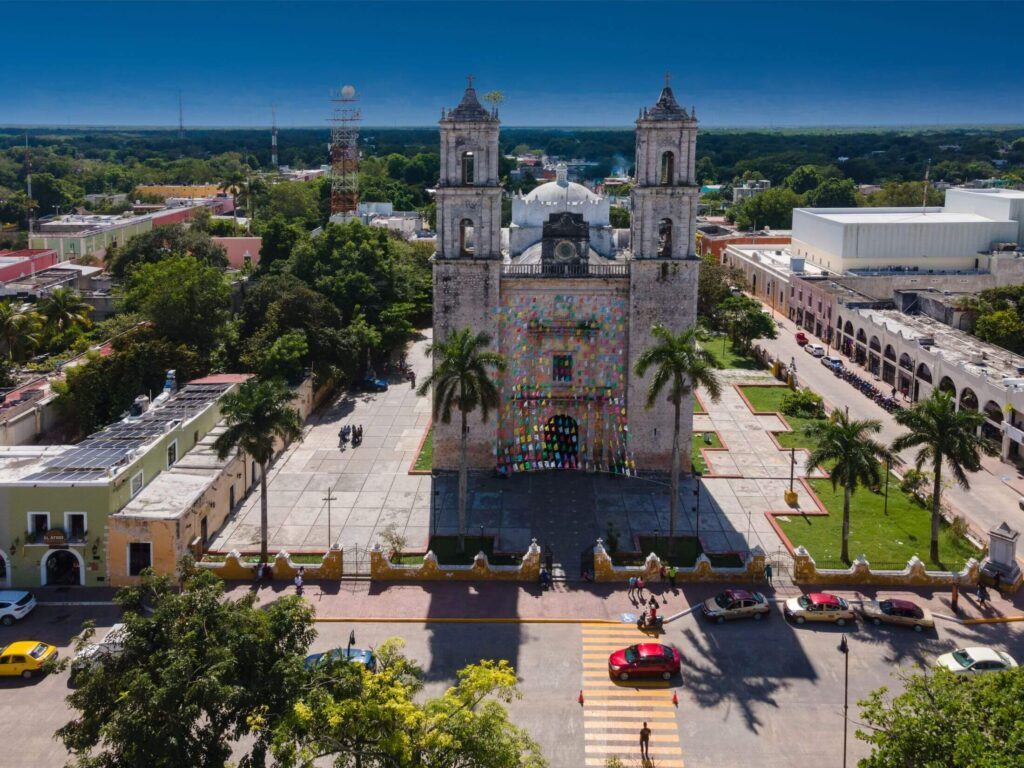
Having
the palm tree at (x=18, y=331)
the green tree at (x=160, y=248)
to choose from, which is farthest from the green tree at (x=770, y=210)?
the palm tree at (x=18, y=331)

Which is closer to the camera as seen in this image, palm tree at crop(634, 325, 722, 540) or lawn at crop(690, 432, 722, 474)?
palm tree at crop(634, 325, 722, 540)

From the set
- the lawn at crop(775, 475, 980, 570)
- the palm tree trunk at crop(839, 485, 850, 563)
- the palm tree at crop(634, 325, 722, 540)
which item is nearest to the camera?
the palm tree trunk at crop(839, 485, 850, 563)

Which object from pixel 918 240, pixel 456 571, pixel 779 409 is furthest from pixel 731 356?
pixel 456 571

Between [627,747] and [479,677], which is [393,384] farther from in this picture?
[479,677]

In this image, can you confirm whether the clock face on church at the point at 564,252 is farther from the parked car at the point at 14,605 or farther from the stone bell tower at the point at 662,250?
the parked car at the point at 14,605

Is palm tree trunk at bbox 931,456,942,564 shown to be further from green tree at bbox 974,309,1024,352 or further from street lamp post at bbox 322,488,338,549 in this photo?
green tree at bbox 974,309,1024,352

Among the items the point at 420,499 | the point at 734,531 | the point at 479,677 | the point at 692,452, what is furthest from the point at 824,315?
the point at 479,677

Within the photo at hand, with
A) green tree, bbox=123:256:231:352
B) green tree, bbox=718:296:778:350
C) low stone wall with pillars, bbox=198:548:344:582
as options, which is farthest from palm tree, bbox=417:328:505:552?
green tree, bbox=718:296:778:350
